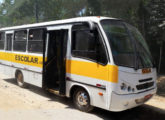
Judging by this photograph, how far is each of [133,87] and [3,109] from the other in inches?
150

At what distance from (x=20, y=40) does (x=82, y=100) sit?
14.6 feet

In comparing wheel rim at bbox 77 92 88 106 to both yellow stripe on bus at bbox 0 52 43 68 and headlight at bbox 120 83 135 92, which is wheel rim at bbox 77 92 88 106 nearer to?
headlight at bbox 120 83 135 92

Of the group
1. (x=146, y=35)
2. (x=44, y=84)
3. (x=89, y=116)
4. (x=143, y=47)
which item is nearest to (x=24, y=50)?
(x=44, y=84)

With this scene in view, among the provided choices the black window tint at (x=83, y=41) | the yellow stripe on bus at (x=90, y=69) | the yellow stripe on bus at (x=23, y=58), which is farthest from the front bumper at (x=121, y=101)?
the yellow stripe on bus at (x=23, y=58)

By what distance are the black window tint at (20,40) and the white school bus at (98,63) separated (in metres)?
1.25

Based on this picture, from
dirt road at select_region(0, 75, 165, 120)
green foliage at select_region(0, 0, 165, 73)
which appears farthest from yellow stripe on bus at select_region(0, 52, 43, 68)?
green foliage at select_region(0, 0, 165, 73)

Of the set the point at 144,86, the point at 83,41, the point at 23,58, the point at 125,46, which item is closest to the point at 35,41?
the point at 23,58

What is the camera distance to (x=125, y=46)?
4.75 meters

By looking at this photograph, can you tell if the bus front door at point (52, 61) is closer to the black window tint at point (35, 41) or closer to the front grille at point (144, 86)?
the black window tint at point (35, 41)

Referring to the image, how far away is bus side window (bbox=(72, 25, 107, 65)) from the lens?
458 centimetres

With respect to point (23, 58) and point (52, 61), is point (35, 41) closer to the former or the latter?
point (23, 58)

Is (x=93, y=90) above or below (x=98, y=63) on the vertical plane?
below

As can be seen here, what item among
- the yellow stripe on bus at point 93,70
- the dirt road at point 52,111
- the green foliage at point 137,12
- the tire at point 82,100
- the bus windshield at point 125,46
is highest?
the green foliage at point 137,12

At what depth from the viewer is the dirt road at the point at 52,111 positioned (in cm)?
484
